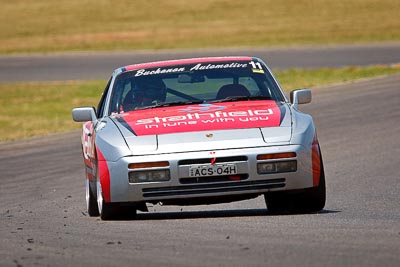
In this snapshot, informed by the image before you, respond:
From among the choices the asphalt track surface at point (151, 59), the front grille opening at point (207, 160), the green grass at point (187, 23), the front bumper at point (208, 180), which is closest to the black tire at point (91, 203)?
the front bumper at point (208, 180)

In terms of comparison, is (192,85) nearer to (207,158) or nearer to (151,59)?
(207,158)

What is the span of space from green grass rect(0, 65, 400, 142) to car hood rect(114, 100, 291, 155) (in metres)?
12.7

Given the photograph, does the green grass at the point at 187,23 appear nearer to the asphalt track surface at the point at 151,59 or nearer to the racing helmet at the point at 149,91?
the asphalt track surface at the point at 151,59

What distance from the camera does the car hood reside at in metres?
9.02

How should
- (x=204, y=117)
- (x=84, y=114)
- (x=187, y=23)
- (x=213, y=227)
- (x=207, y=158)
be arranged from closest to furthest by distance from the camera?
(x=213, y=227) < (x=207, y=158) < (x=204, y=117) < (x=84, y=114) < (x=187, y=23)

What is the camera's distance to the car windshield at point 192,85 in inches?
410

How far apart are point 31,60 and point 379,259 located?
4003 centimetres

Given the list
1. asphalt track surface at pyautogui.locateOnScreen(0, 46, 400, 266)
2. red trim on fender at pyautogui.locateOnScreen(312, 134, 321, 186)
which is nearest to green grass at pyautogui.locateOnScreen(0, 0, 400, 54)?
asphalt track surface at pyautogui.locateOnScreen(0, 46, 400, 266)

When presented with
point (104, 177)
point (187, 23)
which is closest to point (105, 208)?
point (104, 177)

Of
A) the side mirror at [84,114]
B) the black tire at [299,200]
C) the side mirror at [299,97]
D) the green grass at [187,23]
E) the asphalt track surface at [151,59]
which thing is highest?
the side mirror at [299,97]

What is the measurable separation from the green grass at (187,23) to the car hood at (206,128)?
37.8 m

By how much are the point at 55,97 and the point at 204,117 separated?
2130 cm

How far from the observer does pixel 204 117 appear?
9523 millimetres

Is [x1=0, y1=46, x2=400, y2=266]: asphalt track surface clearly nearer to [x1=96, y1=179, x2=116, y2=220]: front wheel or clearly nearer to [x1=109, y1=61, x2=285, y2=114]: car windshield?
[x1=96, y1=179, x2=116, y2=220]: front wheel
